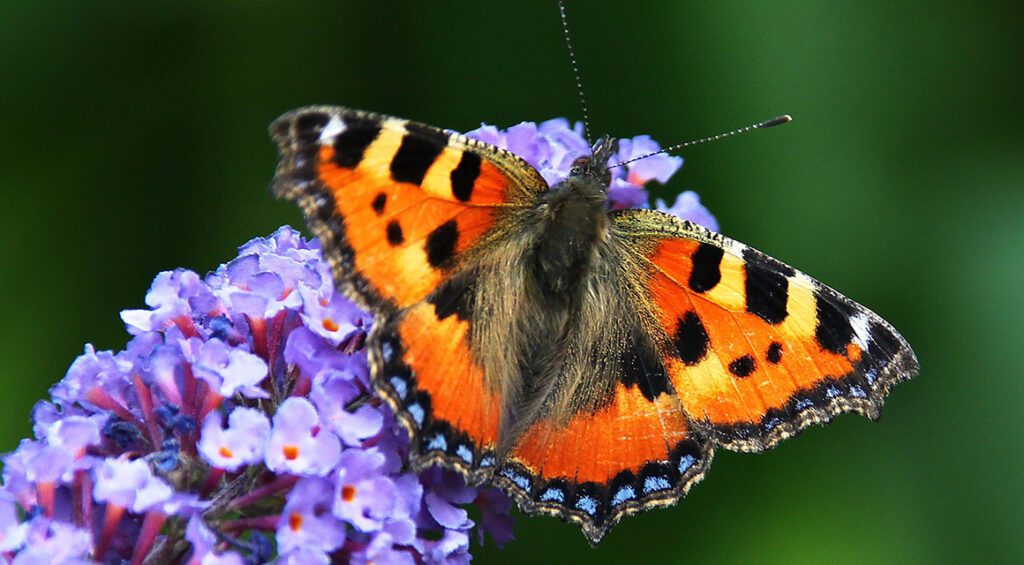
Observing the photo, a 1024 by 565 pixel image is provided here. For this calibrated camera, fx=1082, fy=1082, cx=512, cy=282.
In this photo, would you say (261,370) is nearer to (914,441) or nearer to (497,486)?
(497,486)

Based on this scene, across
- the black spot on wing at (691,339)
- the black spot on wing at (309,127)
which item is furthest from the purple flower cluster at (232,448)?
the black spot on wing at (691,339)

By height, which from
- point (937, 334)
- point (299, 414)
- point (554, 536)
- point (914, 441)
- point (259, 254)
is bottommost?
point (554, 536)

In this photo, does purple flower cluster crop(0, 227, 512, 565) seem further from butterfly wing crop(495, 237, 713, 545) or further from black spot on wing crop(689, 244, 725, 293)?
black spot on wing crop(689, 244, 725, 293)

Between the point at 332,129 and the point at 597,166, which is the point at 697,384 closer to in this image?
the point at 597,166

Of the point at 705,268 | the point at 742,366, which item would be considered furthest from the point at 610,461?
the point at 705,268

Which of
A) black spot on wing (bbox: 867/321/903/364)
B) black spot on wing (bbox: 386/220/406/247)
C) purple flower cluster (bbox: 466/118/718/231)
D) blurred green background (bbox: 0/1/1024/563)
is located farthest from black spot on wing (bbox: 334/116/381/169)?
blurred green background (bbox: 0/1/1024/563)

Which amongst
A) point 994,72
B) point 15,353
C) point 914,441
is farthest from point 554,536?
point 994,72
